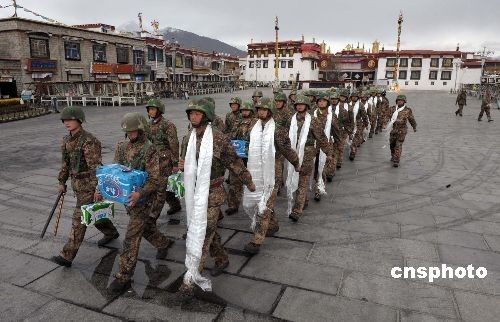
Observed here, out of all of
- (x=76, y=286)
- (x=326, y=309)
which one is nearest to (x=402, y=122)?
(x=326, y=309)

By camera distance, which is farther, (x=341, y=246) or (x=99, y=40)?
(x=99, y=40)

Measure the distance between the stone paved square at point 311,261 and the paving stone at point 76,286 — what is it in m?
0.01

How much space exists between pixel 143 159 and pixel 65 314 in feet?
5.90

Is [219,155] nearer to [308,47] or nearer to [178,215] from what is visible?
[178,215]

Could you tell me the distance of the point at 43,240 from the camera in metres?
5.38

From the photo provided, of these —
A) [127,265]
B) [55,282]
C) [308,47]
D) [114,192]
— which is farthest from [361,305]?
[308,47]

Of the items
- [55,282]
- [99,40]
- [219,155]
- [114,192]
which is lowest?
[55,282]

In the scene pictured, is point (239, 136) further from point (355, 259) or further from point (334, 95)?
point (334, 95)

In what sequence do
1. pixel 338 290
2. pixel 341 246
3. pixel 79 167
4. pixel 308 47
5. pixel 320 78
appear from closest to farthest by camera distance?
pixel 338 290 < pixel 79 167 < pixel 341 246 < pixel 308 47 < pixel 320 78

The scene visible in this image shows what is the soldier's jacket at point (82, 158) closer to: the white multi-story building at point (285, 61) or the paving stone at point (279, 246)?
the paving stone at point (279, 246)

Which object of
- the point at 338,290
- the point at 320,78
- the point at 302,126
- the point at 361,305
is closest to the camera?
the point at 361,305

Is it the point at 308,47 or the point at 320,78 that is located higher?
the point at 308,47

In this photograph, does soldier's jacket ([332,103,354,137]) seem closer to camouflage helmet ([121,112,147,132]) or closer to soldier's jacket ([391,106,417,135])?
soldier's jacket ([391,106,417,135])

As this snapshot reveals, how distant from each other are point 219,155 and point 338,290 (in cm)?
208
